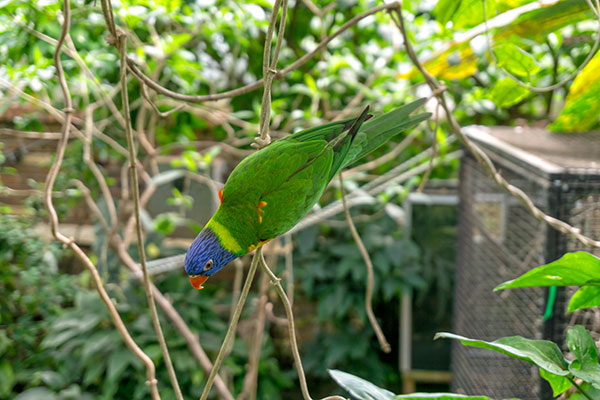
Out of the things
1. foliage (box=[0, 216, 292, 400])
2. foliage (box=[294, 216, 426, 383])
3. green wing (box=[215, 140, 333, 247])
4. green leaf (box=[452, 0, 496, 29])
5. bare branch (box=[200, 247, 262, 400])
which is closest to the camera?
bare branch (box=[200, 247, 262, 400])

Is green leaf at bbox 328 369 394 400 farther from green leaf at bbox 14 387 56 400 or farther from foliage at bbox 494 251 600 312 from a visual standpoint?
green leaf at bbox 14 387 56 400

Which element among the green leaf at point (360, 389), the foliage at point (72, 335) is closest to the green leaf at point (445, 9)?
the green leaf at point (360, 389)

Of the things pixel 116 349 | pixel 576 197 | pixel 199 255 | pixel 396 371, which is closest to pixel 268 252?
pixel 116 349

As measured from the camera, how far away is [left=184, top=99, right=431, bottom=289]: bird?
47 cm

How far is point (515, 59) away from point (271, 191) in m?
0.34

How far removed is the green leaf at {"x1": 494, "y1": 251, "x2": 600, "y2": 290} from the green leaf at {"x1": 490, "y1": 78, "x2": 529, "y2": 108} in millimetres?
306

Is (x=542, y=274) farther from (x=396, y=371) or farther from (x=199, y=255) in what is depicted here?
(x=396, y=371)

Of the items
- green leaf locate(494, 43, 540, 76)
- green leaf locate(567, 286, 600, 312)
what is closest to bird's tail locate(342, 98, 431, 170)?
green leaf locate(494, 43, 540, 76)

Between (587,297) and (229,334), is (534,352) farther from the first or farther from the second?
(229,334)

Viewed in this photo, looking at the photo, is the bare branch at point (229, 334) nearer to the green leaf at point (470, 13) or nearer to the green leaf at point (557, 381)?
the green leaf at point (557, 381)

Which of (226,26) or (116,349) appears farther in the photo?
(116,349)

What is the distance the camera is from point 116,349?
70.5 inches

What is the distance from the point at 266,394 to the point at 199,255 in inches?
65.1

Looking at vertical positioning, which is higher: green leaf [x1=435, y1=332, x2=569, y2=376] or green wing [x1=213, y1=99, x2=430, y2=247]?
green wing [x1=213, y1=99, x2=430, y2=247]
